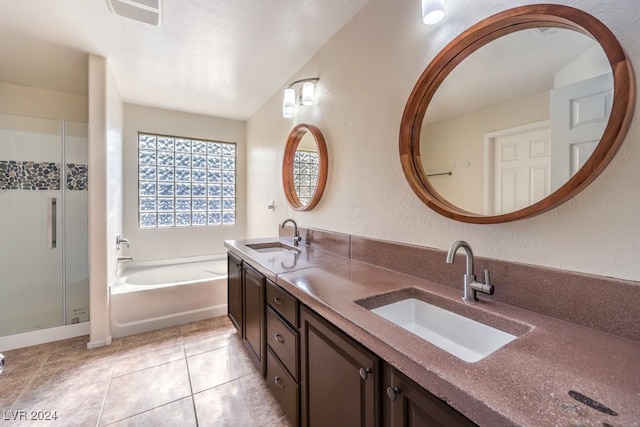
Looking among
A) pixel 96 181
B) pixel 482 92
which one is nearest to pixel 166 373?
pixel 96 181

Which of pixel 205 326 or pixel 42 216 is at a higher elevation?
pixel 42 216

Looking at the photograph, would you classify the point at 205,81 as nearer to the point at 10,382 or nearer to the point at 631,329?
the point at 10,382

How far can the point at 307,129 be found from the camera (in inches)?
86.8

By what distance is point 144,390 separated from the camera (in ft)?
5.43

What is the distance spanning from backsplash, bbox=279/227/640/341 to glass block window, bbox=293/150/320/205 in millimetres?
1063

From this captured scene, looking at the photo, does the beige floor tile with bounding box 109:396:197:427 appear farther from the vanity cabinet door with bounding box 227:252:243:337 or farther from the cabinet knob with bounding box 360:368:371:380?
the cabinet knob with bounding box 360:368:371:380

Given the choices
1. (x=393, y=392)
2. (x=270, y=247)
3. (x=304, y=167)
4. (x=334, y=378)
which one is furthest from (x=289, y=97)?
(x=393, y=392)

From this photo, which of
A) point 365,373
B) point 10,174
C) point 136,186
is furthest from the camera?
point 136,186

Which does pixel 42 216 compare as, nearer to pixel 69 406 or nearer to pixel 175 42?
pixel 69 406

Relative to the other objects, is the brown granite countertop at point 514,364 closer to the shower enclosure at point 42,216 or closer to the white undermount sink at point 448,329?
the white undermount sink at point 448,329

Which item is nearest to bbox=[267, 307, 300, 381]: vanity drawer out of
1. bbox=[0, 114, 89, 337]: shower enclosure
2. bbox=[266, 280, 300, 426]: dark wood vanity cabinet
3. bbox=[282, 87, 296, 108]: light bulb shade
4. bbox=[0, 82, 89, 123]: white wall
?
bbox=[266, 280, 300, 426]: dark wood vanity cabinet

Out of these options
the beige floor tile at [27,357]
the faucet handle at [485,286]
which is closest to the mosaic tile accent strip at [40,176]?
the beige floor tile at [27,357]

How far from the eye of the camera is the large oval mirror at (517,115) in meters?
0.76

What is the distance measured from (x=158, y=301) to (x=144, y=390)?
1.01 m
